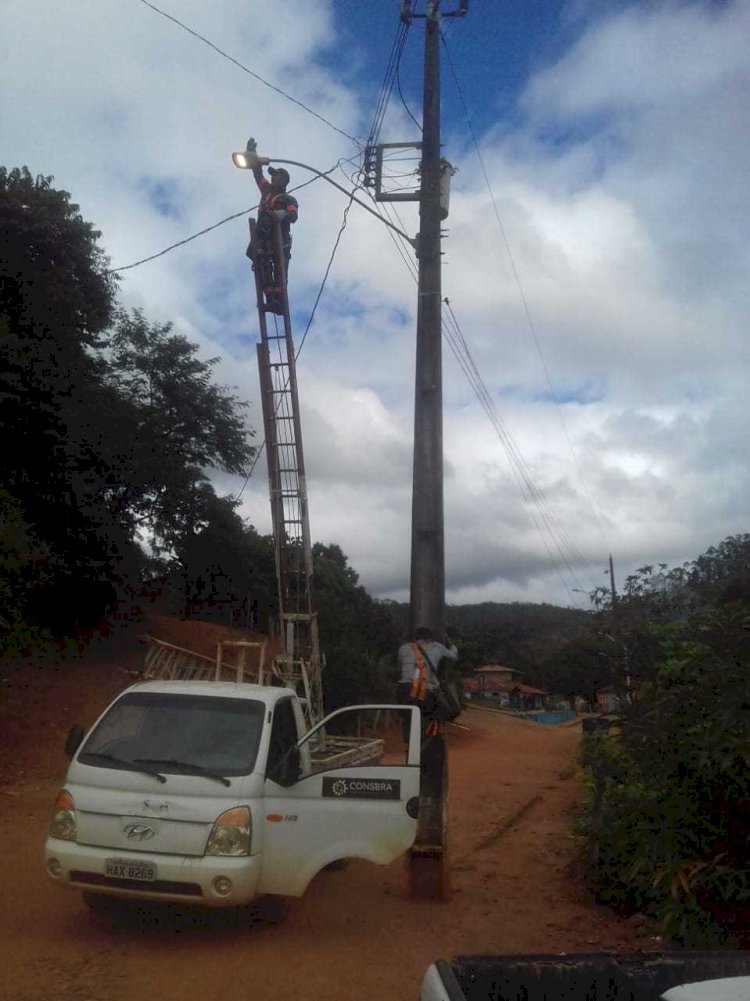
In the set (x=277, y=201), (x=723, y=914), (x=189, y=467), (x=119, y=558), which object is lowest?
(x=723, y=914)

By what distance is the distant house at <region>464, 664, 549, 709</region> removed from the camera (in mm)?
74125

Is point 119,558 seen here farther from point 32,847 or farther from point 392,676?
point 32,847

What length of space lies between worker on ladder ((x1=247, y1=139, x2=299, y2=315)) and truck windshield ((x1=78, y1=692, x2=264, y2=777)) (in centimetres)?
835

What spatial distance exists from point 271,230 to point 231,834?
32.9ft

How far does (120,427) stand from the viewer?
2350cm

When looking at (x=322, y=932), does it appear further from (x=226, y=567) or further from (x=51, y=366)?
(x=226, y=567)

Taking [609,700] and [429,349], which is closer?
[609,700]

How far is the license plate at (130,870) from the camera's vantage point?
620 cm

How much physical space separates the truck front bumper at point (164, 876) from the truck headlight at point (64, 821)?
0.17 metres

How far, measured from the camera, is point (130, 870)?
622cm

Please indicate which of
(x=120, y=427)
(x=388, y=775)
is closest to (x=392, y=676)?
(x=120, y=427)

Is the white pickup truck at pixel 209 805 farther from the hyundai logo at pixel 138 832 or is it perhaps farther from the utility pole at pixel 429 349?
the utility pole at pixel 429 349

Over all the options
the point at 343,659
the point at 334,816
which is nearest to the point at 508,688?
the point at 343,659

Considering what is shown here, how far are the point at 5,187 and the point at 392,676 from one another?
17350 millimetres
